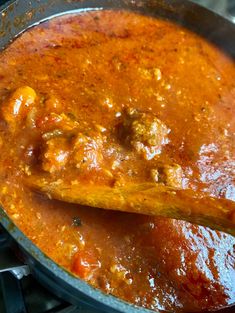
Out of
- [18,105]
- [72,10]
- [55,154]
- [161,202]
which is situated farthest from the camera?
[72,10]

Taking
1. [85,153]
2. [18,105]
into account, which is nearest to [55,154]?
[85,153]

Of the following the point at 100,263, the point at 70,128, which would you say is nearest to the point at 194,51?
the point at 70,128

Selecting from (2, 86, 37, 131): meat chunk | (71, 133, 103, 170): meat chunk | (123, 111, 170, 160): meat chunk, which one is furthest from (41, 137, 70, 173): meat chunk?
(123, 111, 170, 160): meat chunk

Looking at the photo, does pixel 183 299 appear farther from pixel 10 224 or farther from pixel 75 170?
pixel 10 224

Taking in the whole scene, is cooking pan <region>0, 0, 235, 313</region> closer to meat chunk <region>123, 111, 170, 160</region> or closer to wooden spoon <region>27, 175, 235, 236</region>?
wooden spoon <region>27, 175, 235, 236</region>

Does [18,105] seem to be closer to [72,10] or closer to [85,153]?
[85,153]

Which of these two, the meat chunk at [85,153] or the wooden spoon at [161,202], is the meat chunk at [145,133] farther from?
the wooden spoon at [161,202]

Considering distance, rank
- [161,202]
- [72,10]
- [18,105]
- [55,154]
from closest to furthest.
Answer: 1. [161,202]
2. [55,154]
3. [18,105]
4. [72,10]
